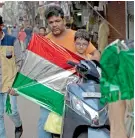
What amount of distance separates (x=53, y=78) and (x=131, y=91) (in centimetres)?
179

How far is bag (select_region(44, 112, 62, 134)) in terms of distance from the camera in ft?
14.0

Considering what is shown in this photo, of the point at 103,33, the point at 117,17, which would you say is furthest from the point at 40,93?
the point at 117,17

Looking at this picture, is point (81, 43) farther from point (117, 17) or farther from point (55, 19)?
point (117, 17)

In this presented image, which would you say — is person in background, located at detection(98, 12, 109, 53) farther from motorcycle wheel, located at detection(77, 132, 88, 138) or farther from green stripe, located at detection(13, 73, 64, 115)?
motorcycle wheel, located at detection(77, 132, 88, 138)

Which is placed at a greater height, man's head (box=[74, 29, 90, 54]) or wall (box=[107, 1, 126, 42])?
wall (box=[107, 1, 126, 42])

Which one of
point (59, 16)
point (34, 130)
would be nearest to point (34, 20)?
point (34, 130)

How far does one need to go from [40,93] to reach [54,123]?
0.35 m

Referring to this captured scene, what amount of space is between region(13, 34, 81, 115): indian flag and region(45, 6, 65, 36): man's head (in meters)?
0.17

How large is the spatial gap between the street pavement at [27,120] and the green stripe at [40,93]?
72.1 inches

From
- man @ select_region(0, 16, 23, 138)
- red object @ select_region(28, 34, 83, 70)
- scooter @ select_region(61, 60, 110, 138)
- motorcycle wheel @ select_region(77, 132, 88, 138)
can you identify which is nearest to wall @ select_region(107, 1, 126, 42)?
man @ select_region(0, 16, 23, 138)

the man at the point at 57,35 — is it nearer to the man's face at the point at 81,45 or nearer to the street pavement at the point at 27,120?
the man's face at the point at 81,45

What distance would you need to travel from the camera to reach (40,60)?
14.3 ft

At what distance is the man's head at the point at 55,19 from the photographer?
444 centimetres

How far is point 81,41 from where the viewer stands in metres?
4.40
